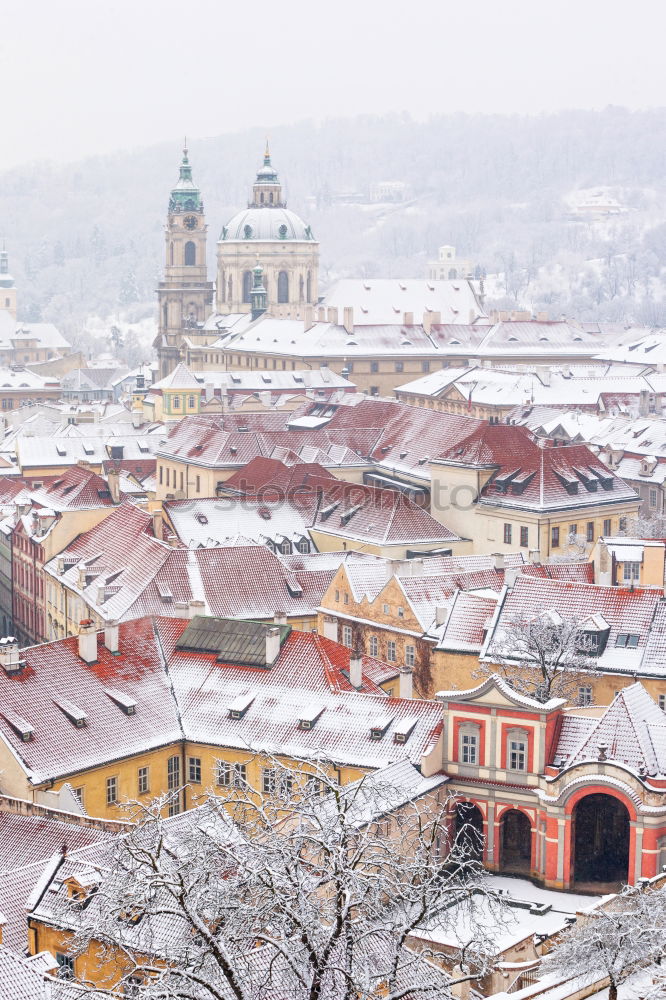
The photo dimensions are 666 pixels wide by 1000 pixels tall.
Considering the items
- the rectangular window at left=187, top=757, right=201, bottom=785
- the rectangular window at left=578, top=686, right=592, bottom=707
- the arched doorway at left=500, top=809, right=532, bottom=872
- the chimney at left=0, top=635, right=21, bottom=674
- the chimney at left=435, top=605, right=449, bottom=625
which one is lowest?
the arched doorway at left=500, top=809, right=532, bottom=872

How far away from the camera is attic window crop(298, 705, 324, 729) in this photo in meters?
51.3

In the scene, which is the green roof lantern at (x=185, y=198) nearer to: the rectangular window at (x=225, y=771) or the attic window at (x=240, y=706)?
the attic window at (x=240, y=706)

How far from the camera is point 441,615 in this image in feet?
200

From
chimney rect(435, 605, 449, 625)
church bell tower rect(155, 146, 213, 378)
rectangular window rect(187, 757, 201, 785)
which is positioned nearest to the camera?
rectangular window rect(187, 757, 201, 785)

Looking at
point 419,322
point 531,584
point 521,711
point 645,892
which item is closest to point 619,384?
point 419,322

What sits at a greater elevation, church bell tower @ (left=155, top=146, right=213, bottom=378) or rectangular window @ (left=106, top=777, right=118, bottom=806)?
Result: church bell tower @ (left=155, top=146, right=213, bottom=378)

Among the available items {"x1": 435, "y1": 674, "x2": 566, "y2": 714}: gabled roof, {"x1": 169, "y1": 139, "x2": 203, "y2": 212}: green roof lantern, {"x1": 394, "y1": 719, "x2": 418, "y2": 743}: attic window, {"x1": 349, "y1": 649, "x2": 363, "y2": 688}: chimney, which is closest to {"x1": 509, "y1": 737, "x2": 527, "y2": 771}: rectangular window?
{"x1": 435, "y1": 674, "x2": 566, "y2": 714}: gabled roof

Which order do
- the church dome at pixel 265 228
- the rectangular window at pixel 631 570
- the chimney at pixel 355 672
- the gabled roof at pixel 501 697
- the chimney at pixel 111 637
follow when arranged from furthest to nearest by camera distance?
the church dome at pixel 265 228, the rectangular window at pixel 631 570, the chimney at pixel 111 637, the chimney at pixel 355 672, the gabled roof at pixel 501 697

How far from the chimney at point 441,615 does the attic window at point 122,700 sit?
12.7 metres

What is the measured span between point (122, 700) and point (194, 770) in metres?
3.08

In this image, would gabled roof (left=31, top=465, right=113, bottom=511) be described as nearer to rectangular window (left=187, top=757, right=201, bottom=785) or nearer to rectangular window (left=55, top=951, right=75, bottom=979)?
rectangular window (left=187, top=757, right=201, bottom=785)

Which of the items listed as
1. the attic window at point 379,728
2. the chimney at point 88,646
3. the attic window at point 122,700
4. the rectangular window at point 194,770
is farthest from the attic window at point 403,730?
the chimney at point 88,646

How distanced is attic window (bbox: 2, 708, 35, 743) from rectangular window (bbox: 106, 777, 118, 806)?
114 inches

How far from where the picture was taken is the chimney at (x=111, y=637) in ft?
179
